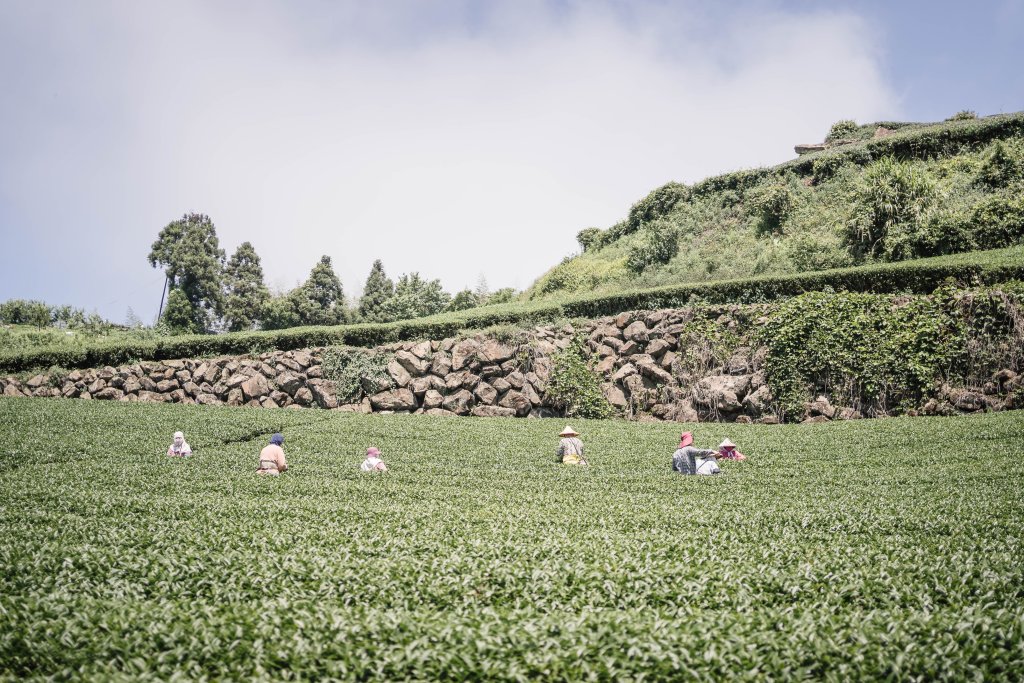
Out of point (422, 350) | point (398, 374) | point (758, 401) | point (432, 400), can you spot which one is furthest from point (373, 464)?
point (758, 401)

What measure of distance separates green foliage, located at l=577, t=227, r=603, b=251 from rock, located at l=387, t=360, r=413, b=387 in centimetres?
1801

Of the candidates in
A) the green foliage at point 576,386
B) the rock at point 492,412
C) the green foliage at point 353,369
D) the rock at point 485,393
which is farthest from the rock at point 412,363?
the green foliage at point 576,386

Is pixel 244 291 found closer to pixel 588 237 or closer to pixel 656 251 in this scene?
pixel 588 237

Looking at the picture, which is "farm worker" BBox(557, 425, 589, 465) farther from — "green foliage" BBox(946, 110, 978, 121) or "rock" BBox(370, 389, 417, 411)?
"green foliage" BBox(946, 110, 978, 121)

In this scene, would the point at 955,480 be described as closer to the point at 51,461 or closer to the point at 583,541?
the point at 583,541

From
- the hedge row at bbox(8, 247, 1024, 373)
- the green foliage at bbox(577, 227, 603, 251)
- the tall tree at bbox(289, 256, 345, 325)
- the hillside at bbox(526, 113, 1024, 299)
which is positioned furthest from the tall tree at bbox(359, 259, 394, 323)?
the hedge row at bbox(8, 247, 1024, 373)

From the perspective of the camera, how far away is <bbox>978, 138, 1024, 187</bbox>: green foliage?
66.5ft

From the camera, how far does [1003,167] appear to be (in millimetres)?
20594

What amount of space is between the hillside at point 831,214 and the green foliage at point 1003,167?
0.04 metres

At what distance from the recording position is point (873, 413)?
1358cm

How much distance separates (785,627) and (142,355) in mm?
23761

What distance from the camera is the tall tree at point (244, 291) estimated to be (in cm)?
5059

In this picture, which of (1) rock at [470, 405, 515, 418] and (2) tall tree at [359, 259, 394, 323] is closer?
(1) rock at [470, 405, 515, 418]

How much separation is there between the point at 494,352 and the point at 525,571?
13.2 m
